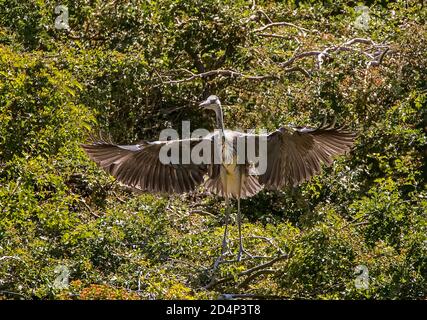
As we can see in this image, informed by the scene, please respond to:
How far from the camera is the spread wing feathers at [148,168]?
10492 millimetres

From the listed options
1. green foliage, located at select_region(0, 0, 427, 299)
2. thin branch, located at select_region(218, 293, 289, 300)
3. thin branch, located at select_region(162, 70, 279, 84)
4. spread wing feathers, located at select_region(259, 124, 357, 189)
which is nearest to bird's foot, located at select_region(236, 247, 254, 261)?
green foliage, located at select_region(0, 0, 427, 299)

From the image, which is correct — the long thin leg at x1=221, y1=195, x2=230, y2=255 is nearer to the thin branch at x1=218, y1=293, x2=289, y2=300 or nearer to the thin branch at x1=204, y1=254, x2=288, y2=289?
the thin branch at x1=204, y1=254, x2=288, y2=289

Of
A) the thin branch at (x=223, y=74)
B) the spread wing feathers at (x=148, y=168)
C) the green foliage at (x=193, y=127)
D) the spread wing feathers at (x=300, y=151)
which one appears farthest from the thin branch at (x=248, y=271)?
the thin branch at (x=223, y=74)

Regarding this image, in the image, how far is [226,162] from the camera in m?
10.7

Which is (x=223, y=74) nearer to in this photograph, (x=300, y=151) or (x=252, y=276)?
(x=300, y=151)

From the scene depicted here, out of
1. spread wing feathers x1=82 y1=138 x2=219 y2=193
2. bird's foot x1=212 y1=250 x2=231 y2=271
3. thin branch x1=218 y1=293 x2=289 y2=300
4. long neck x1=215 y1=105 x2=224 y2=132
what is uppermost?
long neck x1=215 y1=105 x2=224 y2=132

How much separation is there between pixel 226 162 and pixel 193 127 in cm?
224

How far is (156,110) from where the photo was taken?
12969mm

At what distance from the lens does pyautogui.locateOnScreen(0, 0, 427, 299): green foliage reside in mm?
9539

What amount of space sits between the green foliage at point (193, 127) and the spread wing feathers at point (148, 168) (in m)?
0.21

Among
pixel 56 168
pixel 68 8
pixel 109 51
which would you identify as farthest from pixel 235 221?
pixel 68 8

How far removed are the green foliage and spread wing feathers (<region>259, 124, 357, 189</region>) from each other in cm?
36

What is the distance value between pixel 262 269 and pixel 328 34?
417cm

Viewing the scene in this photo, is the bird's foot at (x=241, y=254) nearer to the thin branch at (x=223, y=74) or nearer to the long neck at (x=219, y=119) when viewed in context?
the long neck at (x=219, y=119)
